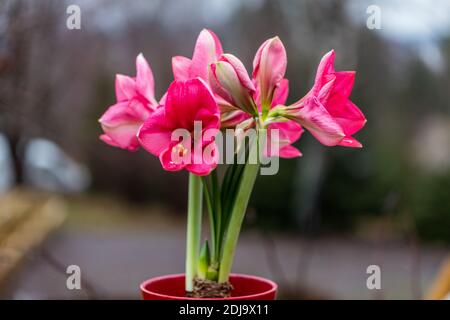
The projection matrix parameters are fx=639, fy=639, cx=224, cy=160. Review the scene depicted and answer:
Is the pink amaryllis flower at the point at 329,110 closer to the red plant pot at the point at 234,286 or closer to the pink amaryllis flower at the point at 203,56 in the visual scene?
the pink amaryllis flower at the point at 203,56

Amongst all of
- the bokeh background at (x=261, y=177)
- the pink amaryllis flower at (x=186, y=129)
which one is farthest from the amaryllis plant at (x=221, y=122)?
the bokeh background at (x=261, y=177)

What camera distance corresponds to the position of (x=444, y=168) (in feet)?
25.0

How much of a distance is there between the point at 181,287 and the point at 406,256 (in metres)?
7.02

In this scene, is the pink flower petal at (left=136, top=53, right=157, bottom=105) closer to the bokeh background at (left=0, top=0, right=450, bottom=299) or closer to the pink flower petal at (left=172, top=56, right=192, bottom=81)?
the pink flower petal at (left=172, top=56, right=192, bottom=81)

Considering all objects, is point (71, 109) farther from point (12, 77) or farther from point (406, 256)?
point (12, 77)

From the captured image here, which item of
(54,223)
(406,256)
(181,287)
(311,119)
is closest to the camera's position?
(311,119)

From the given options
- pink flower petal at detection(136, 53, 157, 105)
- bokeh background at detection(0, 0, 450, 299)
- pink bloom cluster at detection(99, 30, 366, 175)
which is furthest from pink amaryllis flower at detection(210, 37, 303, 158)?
bokeh background at detection(0, 0, 450, 299)

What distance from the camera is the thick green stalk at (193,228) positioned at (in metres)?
0.76

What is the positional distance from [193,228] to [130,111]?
0.16 meters

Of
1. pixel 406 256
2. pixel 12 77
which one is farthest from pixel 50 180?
pixel 12 77

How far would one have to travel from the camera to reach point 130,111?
785mm

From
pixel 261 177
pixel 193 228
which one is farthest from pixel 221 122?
pixel 261 177

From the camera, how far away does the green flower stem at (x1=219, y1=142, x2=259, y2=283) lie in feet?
2.37

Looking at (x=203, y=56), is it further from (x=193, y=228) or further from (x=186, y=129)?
(x=193, y=228)
